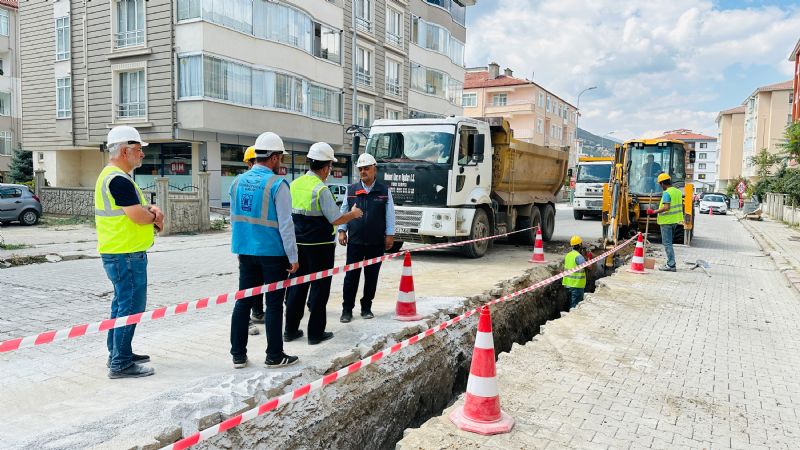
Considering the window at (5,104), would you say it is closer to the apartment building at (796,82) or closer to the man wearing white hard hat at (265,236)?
the man wearing white hard hat at (265,236)

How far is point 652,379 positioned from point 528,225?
916cm

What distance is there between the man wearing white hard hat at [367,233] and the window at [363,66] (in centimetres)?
2266

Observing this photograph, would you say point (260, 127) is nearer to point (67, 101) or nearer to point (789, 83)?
point (67, 101)

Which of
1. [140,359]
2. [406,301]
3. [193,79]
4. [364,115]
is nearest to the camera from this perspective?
[140,359]

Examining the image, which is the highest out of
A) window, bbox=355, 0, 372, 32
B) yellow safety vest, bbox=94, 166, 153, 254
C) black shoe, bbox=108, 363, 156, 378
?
window, bbox=355, 0, 372, 32

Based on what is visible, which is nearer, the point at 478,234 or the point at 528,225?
the point at 478,234

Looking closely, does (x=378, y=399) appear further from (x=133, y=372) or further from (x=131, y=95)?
(x=131, y=95)

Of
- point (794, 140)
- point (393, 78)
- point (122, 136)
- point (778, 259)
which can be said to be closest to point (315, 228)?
point (122, 136)

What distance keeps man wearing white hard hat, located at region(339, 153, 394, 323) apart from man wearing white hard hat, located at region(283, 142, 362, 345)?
0.79 metres

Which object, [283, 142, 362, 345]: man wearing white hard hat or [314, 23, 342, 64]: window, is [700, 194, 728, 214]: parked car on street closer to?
[314, 23, 342, 64]: window

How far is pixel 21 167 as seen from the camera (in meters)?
30.2

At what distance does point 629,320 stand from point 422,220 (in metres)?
4.74

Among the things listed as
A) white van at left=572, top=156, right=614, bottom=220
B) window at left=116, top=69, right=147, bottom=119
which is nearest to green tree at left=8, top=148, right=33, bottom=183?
window at left=116, top=69, right=147, bottom=119

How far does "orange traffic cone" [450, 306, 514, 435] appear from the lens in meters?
3.65
